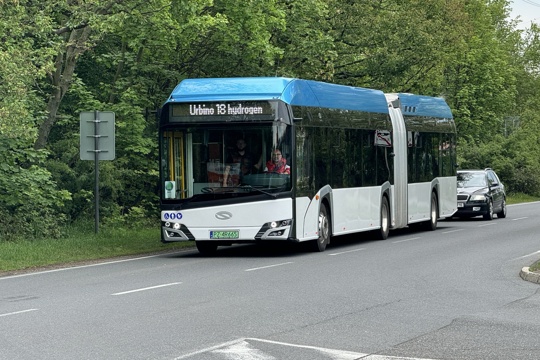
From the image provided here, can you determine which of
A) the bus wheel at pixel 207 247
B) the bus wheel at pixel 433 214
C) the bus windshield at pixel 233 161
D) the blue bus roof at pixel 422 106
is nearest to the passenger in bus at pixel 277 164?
the bus windshield at pixel 233 161

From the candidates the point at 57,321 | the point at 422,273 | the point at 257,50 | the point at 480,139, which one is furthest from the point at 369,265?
the point at 480,139

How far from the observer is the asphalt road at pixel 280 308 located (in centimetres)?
976

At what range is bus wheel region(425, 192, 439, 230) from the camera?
101ft

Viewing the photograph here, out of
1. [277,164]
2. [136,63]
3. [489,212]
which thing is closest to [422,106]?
[489,212]

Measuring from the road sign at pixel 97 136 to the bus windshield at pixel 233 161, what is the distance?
3.71m

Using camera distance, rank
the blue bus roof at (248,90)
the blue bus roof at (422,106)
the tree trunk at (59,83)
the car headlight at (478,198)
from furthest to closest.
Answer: the car headlight at (478,198), the blue bus roof at (422,106), the tree trunk at (59,83), the blue bus roof at (248,90)

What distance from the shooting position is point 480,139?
217 feet

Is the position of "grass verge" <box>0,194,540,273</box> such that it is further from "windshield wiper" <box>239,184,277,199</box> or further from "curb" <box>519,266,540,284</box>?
"windshield wiper" <box>239,184,277,199</box>

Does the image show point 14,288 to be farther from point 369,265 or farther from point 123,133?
point 123,133

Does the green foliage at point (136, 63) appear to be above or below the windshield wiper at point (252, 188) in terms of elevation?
above

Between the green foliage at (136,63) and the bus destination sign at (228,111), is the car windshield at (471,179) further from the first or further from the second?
the bus destination sign at (228,111)

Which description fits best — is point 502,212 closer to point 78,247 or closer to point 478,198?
point 478,198

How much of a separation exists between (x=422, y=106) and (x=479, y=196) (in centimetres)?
724

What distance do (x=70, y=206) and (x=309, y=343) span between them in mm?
20170
